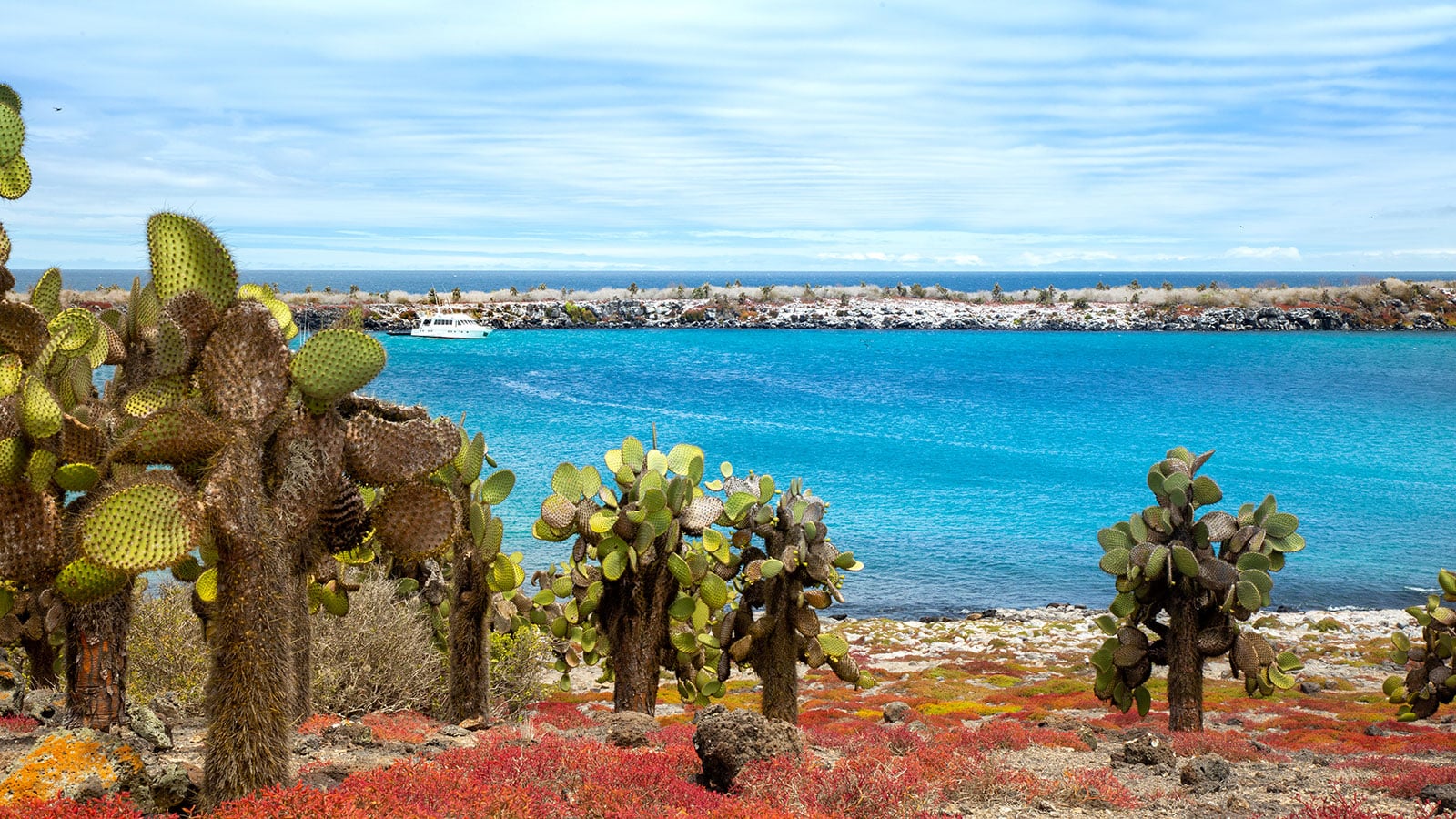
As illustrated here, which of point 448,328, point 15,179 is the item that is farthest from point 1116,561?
point 448,328

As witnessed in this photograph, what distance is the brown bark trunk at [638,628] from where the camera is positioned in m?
8.80

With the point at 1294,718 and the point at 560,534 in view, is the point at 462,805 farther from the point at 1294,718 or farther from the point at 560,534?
the point at 1294,718

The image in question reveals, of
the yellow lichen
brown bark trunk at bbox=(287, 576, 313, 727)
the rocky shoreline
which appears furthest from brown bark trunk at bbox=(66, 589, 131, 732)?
the rocky shoreline

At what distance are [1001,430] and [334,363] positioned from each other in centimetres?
4181

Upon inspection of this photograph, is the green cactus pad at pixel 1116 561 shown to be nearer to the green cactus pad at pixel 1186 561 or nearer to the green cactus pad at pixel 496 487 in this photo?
the green cactus pad at pixel 1186 561

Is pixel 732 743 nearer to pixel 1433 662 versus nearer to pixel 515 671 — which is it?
pixel 515 671

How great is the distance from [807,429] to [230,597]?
124ft

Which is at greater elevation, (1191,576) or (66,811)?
(1191,576)

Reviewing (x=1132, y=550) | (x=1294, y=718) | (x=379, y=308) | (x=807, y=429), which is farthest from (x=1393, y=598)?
(x=379, y=308)

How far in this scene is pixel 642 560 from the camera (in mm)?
8672

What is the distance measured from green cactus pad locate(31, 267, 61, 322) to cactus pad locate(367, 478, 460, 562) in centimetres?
418

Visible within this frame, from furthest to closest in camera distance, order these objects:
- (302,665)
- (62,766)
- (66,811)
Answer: (302,665), (62,766), (66,811)

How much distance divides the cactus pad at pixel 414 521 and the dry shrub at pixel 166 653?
421 centimetres

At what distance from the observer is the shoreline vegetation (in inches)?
3410
